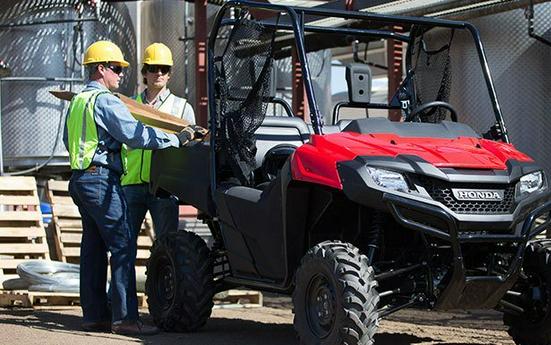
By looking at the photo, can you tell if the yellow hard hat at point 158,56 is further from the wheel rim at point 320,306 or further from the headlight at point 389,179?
the headlight at point 389,179

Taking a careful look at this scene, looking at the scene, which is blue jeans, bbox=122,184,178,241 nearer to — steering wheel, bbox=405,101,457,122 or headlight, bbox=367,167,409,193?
steering wheel, bbox=405,101,457,122

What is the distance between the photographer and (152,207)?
9641mm

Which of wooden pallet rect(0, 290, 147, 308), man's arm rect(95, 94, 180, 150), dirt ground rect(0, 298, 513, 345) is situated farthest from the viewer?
wooden pallet rect(0, 290, 147, 308)

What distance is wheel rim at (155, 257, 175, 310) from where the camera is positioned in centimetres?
898

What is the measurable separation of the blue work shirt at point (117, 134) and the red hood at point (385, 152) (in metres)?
1.76

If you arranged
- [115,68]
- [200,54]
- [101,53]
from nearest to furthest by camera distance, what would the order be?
1. [101,53]
2. [115,68]
3. [200,54]

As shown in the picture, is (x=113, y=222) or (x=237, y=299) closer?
(x=113, y=222)

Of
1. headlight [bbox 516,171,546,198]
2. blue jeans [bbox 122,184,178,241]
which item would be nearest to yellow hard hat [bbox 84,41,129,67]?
blue jeans [bbox 122,184,178,241]

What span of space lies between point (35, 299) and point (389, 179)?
4.79m

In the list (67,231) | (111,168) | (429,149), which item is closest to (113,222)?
(111,168)

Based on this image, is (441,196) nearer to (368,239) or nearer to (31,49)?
(368,239)

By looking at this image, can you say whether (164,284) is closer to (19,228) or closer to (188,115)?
(188,115)

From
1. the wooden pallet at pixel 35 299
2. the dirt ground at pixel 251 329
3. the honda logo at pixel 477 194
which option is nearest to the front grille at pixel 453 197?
the honda logo at pixel 477 194

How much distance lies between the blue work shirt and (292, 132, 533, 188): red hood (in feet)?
5.76
